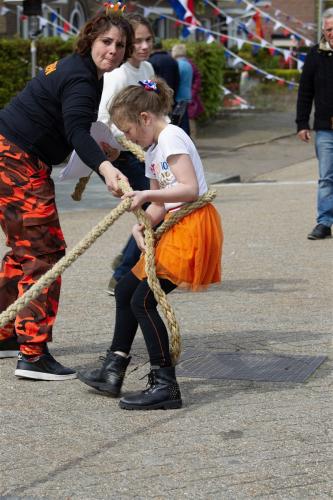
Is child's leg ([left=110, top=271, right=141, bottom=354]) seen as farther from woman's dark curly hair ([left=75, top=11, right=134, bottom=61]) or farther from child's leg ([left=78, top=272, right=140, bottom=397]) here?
woman's dark curly hair ([left=75, top=11, right=134, bottom=61])

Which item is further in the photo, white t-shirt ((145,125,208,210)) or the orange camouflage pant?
the orange camouflage pant

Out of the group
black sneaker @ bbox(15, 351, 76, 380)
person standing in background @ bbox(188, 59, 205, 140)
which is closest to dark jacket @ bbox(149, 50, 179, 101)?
black sneaker @ bbox(15, 351, 76, 380)

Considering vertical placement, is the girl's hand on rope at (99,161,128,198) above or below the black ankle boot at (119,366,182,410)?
above

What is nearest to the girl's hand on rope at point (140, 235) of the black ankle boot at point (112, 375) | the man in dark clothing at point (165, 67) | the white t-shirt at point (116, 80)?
the black ankle boot at point (112, 375)

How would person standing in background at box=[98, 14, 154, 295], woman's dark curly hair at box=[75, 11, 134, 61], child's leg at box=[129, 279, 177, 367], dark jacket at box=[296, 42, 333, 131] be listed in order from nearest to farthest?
child's leg at box=[129, 279, 177, 367] < woman's dark curly hair at box=[75, 11, 134, 61] < person standing in background at box=[98, 14, 154, 295] < dark jacket at box=[296, 42, 333, 131]

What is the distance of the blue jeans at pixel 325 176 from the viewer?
9.97 metres

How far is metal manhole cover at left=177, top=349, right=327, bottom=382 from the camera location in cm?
546

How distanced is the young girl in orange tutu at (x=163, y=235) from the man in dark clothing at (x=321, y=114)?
16.6 ft

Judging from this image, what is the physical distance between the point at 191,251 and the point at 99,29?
114 cm

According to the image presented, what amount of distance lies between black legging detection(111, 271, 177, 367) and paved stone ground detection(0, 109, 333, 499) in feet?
0.89

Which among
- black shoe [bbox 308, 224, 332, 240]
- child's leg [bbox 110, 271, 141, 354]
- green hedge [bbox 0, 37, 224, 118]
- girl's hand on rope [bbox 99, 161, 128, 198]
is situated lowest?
green hedge [bbox 0, 37, 224, 118]

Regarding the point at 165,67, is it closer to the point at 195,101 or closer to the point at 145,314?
the point at 145,314

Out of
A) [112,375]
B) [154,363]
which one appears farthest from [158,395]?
[112,375]

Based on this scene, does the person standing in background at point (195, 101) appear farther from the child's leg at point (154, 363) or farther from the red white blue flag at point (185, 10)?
the child's leg at point (154, 363)
